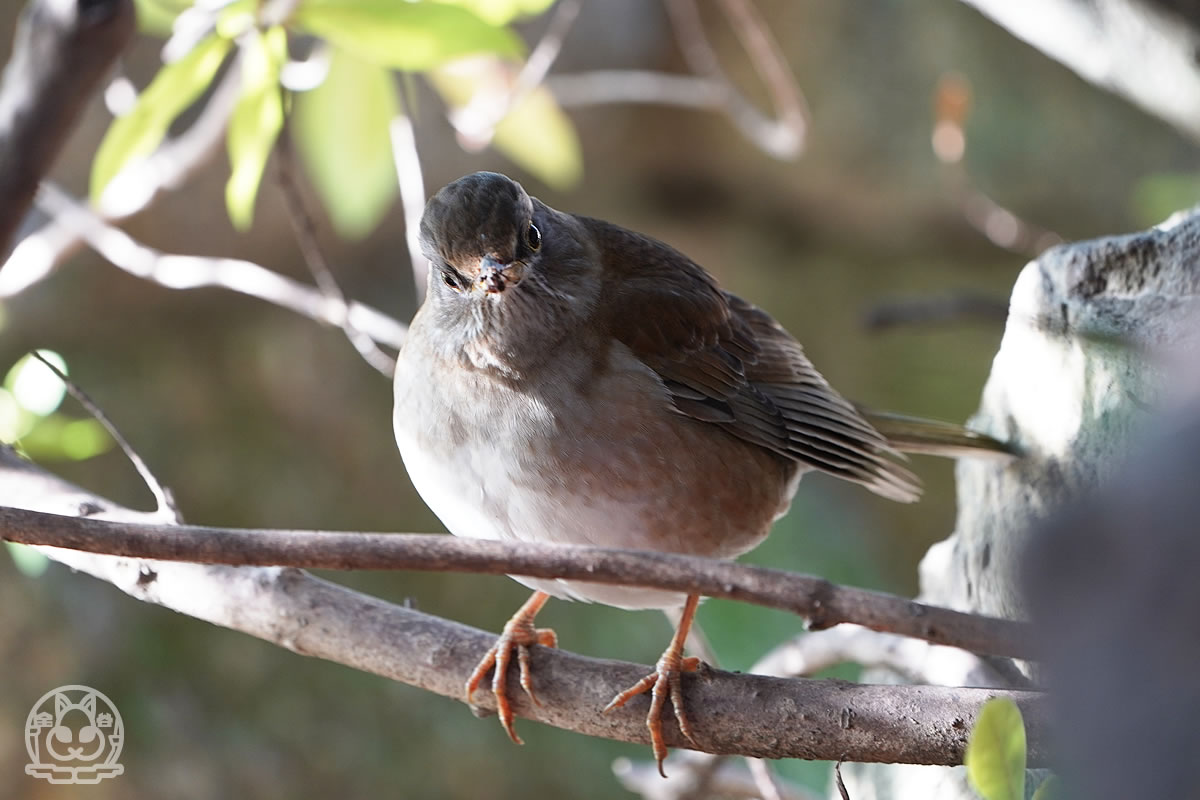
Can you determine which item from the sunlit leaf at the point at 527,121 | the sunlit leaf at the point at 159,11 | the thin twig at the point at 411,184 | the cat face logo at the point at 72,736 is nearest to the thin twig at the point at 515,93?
the sunlit leaf at the point at 527,121

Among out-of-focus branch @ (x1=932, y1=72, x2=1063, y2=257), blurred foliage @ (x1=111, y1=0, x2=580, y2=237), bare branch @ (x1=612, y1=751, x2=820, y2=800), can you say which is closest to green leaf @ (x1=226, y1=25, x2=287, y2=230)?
blurred foliage @ (x1=111, y1=0, x2=580, y2=237)

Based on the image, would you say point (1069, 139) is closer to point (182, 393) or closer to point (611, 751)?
point (611, 751)

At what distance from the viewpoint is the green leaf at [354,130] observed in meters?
2.64

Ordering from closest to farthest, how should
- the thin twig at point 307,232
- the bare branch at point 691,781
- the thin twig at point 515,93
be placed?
the thin twig at point 307,232 → the bare branch at point 691,781 → the thin twig at point 515,93

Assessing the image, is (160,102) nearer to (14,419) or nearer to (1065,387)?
(14,419)

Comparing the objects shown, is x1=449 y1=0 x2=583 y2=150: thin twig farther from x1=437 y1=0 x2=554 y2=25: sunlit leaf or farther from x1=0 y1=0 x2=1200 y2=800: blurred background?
x1=0 y1=0 x2=1200 y2=800: blurred background

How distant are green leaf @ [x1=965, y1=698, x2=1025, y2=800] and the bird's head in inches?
47.8

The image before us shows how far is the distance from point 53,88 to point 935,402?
520cm

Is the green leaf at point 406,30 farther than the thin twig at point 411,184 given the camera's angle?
No

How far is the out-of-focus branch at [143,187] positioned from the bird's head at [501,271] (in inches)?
42.0

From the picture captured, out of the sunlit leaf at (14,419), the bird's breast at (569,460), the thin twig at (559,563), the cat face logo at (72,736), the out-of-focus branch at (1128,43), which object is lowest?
the thin twig at (559,563)

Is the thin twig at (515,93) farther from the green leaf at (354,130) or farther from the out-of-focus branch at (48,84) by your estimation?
the out-of-focus branch at (48,84)

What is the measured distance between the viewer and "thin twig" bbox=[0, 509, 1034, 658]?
1183 millimetres

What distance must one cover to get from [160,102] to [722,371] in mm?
1287
